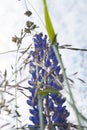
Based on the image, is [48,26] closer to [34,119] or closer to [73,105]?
[73,105]

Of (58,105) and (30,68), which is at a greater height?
(30,68)

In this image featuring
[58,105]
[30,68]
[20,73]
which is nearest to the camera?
[20,73]

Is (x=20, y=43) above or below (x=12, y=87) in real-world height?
above

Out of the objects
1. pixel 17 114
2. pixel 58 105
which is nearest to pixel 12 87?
pixel 17 114

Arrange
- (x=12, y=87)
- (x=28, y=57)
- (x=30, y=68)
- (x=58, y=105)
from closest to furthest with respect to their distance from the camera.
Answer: (x=12, y=87), (x=28, y=57), (x=30, y=68), (x=58, y=105)

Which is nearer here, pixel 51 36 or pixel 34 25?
pixel 51 36

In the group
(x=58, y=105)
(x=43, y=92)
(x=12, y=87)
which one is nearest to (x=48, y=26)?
(x=43, y=92)

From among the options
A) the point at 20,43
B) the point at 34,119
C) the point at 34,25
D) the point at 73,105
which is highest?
the point at 34,25

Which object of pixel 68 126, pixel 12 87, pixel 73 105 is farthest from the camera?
pixel 12 87

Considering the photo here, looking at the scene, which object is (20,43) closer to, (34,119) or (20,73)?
(20,73)
